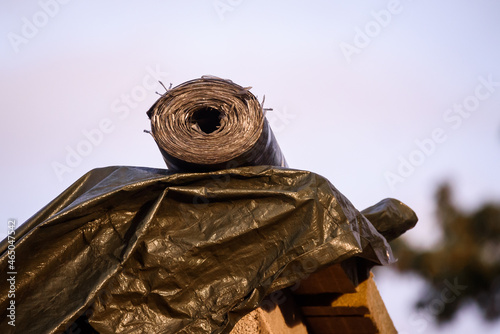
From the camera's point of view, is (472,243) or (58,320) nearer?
(58,320)

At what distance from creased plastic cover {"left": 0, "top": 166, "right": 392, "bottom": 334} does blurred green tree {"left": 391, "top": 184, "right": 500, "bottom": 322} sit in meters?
11.2

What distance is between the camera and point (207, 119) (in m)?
3.01

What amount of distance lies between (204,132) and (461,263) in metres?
12.3

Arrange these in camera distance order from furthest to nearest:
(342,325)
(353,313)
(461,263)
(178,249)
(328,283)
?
1. (461,263)
2. (342,325)
3. (353,313)
4. (328,283)
5. (178,249)

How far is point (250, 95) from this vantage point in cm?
290

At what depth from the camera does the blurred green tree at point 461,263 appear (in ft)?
41.8

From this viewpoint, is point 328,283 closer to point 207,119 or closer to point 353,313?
point 353,313

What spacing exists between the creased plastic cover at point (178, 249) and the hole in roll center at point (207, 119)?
1.42 feet

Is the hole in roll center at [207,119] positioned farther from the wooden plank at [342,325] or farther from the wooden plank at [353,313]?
the wooden plank at [342,325]

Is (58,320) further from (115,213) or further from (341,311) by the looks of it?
(341,311)

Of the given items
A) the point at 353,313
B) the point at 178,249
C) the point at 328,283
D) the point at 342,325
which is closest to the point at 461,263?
the point at 342,325

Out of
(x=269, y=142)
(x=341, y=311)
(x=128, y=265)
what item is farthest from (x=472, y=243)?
(x=128, y=265)

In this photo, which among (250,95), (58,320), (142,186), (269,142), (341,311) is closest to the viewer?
(58,320)

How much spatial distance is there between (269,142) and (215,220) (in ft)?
2.46
